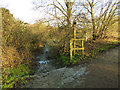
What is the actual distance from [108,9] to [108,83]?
1157 cm

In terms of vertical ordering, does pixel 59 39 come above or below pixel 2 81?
above

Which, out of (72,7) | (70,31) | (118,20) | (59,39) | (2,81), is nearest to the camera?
(2,81)

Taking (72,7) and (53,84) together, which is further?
(72,7)

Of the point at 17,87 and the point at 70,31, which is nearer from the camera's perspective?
the point at 17,87

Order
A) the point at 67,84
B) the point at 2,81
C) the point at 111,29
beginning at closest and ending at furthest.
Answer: the point at 67,84, the point at 2,81, the point at 111,29

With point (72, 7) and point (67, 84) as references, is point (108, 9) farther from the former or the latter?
point (67, 84)

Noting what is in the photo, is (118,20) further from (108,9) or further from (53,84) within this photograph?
(53,84)

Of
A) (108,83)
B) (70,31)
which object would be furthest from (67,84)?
(70,31)

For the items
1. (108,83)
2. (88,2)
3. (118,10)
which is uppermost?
(88,2)

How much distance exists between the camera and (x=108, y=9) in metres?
12.1

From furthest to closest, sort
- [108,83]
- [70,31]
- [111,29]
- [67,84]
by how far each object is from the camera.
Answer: [111,29] < [70,31] < [67,84] < [108,83]

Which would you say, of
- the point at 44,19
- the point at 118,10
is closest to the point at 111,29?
the point at 118,10

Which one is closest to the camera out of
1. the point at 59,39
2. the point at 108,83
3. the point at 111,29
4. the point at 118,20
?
the point at 108,83

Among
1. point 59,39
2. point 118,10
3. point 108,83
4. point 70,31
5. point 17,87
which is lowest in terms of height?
point 17,87
